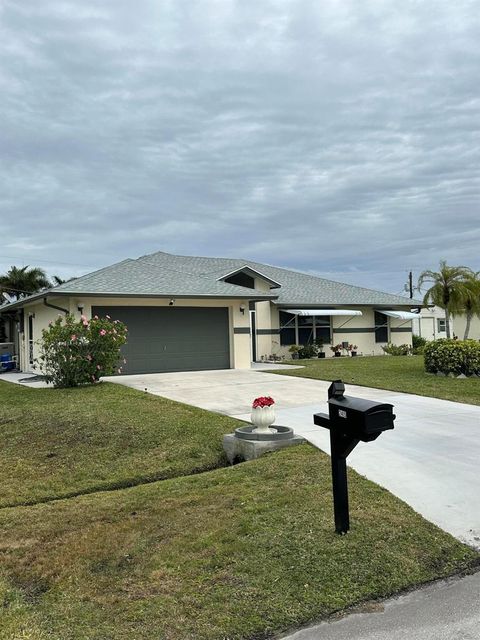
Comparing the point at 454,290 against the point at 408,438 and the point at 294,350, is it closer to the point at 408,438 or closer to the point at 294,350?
the point at 294,350

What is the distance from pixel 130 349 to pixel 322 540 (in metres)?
14.2

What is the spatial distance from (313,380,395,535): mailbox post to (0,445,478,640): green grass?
258mm

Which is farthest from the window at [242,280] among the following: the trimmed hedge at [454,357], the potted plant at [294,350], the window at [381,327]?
the trimmed hedge at [454,357]

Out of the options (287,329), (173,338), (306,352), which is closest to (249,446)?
(173,338)

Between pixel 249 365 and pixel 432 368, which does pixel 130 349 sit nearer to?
pixel 249 365

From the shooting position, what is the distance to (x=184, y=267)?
2603 cm

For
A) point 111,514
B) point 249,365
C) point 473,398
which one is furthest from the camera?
point 249,365

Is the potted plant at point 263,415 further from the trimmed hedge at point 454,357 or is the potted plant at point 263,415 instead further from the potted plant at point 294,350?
the potted plant at point 294,350

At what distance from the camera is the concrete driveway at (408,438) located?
5.14 metres

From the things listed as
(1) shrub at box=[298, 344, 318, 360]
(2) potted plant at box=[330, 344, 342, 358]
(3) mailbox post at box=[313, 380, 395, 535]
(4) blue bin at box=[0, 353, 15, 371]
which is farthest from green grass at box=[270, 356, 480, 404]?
(4) blue bin at box=[0, 353, 15, 371]

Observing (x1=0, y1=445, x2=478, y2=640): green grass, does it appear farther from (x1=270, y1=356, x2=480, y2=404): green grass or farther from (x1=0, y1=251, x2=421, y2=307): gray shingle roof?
(x1=0, y1=251, x2=421, y2=307): gray shingle roof

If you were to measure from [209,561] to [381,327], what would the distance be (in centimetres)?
2497

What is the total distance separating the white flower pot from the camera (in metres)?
7.52

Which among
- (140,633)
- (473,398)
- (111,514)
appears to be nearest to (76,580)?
(140,633)
